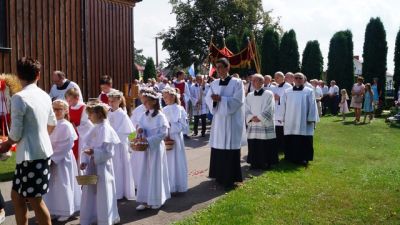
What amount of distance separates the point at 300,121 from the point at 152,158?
15.5ft

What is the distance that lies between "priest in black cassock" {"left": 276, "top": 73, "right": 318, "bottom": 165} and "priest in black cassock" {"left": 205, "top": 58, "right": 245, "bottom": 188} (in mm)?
Result: 2590

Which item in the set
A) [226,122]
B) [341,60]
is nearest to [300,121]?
[226,122]

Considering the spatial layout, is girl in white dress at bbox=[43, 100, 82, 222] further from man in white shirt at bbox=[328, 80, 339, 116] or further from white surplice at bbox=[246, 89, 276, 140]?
man in white shirt at bbox=[328, 80, 339, 116]

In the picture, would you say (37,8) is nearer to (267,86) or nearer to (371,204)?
(267,86)

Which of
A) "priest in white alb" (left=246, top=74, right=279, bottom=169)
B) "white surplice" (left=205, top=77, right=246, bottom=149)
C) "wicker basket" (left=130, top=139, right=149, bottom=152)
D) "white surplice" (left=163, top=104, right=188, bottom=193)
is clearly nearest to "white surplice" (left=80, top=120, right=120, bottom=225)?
"wicker basket" (left=130, top=139, right=149, bottom=152)

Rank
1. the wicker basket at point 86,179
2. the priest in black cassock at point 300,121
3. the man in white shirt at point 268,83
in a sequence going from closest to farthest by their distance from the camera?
1. the wicker basket at point 86,179
2. the priest in black cassock at point 300,121
3. the man in white shirt at point 268,83

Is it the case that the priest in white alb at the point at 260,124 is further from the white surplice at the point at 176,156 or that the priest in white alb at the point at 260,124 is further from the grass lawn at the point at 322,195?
the white surplice at the point at 176,156

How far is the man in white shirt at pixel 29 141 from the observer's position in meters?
4.75

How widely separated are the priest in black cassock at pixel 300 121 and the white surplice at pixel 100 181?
220 inches

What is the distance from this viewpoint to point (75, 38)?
15773mm

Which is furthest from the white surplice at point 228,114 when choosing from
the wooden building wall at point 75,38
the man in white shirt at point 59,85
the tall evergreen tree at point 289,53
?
the tall evergreen tree at point 289,53

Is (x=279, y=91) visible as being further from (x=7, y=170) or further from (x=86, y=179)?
(x=86, y=179)

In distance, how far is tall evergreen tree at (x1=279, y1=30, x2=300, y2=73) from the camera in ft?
104

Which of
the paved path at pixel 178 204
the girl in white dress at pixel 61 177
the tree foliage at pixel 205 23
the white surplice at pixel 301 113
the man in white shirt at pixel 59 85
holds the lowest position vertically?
the paved path at pixel 178 204
